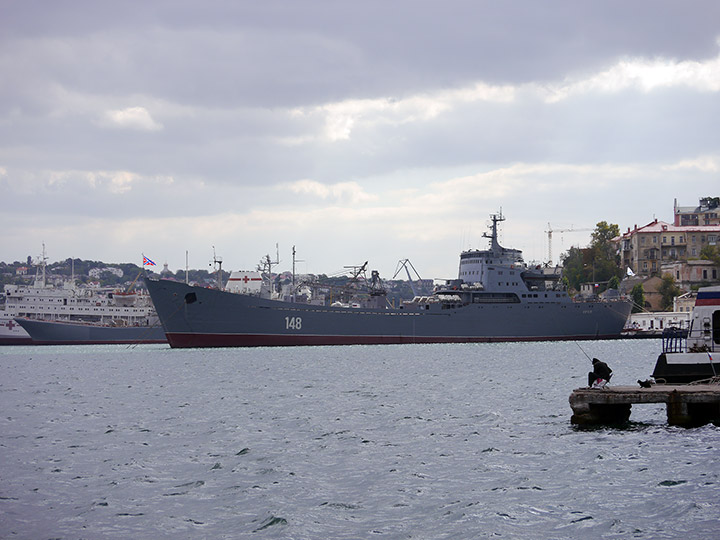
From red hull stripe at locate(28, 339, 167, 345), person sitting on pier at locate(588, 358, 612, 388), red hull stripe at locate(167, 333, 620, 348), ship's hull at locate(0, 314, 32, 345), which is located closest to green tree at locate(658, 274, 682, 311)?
red hull stripe at locate(167, 333, 620, 348)

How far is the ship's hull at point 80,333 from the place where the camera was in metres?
85.6

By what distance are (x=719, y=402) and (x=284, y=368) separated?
26.6 metres

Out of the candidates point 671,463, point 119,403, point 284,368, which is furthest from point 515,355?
point 671,463

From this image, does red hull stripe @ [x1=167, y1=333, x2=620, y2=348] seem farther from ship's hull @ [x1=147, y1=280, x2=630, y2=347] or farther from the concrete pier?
the concrete pier

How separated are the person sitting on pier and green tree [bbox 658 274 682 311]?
78.8 m

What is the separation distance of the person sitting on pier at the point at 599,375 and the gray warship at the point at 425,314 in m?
42.4

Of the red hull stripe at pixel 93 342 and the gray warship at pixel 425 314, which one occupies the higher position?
the gray warship at pixel 425 314

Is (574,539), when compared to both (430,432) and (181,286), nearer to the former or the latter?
(430,432)

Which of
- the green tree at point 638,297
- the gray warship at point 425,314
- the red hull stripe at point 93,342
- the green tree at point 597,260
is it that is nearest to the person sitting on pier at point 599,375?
the gray warship at point 425,314

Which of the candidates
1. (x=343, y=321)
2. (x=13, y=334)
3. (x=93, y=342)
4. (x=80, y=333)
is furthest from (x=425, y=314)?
(x=13, y=334)

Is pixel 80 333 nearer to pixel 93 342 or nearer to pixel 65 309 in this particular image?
pixel 93 342

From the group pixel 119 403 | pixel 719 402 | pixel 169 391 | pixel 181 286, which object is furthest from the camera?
pixel 181 286

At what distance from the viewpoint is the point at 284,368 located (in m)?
42.3

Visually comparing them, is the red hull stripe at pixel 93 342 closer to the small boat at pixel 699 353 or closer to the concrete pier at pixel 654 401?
the small boat at pixel 699 353
